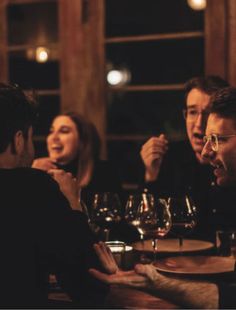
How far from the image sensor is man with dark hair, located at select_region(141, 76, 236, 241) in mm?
2650

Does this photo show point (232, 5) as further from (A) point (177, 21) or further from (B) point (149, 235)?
(B) point (149, 235)

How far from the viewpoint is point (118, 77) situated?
3637mm

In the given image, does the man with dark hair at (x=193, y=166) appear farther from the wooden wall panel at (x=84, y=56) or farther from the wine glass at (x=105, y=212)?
the wooden wall panel at (x=84, y=56)

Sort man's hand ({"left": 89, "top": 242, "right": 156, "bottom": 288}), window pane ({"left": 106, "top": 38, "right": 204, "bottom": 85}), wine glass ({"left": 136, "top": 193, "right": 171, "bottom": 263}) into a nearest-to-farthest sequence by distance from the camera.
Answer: man's hand ({"left": 89, "top": 242, "right": 156, "bottom": 288})
wine glass ({"left": 136, "top": 193, "right": 171, "bottom": 263})
window pane ({"left": 106, "top": 38, "right": 204, "bottom": 85})

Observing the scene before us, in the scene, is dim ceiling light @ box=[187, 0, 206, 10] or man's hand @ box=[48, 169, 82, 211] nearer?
man's hand @ box=[48, 169, 82, 211]

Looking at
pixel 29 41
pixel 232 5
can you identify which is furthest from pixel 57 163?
pixel 232 5

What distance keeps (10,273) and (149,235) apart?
27.4 inches

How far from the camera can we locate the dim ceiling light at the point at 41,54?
371 cm

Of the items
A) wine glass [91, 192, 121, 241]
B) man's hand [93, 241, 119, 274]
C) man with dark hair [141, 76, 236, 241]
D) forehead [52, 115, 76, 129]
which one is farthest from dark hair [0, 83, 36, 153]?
forehead [52, 115, 76, 129]

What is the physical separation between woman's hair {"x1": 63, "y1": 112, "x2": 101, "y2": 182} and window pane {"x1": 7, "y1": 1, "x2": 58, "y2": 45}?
0.64 m

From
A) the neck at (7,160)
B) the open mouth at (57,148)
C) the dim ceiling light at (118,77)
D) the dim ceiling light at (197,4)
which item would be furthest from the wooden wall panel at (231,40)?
the neck at (7,160)

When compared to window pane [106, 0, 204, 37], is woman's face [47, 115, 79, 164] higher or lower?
lower

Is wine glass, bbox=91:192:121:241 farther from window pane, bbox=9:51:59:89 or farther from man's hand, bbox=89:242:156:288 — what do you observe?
window pane, bbox=9:51:59:89

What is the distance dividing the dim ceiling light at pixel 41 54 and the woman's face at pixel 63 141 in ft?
1.72
